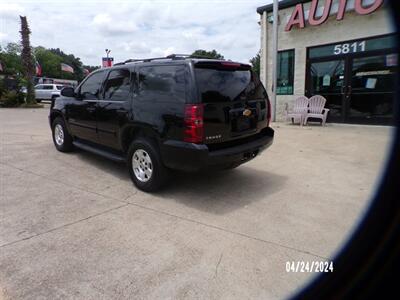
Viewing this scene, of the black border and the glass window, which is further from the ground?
the glass window

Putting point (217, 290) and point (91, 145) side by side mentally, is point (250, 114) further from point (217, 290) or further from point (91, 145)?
point (91, 145)

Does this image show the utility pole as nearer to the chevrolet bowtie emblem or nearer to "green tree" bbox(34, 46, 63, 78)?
the chevrolet bowtie emblem

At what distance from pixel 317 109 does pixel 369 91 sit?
173 centimetres

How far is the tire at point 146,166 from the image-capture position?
4211 millimetres

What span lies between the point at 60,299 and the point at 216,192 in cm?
258

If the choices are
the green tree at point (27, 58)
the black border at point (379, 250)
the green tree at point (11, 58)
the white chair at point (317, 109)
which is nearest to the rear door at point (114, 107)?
the black border at point (379, 250)

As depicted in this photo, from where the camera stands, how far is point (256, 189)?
4.53 m

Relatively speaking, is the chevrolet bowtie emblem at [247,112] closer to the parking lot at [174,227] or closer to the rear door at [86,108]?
the parking lot at [174,227]

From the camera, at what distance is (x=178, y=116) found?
151 inches

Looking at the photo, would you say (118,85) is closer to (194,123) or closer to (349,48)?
(194,123)

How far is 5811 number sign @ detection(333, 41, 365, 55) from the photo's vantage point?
33.6ft

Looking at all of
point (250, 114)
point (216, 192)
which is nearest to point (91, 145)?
point (216, 192)

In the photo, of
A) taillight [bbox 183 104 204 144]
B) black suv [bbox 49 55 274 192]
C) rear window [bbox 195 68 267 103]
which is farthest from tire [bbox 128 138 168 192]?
rear window [bbox 195 68 267 103]
